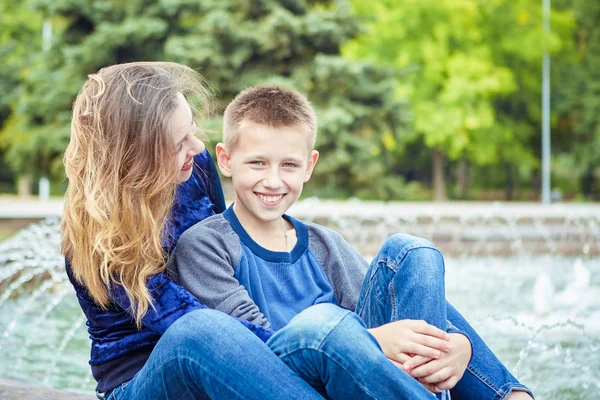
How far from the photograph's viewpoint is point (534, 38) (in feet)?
70.2

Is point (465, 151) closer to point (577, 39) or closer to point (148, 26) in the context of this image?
point (577, 39)

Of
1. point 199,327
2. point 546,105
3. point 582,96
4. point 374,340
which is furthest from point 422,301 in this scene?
point 582,96

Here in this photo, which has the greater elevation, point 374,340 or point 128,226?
point 128,226

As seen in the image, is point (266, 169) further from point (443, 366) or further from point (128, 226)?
point (443, 366)

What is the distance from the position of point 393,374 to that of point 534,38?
2107 cm

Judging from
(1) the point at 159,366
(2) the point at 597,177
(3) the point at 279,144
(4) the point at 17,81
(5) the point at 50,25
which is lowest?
(2) the point at 597,177

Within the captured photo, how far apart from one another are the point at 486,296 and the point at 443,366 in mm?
4639

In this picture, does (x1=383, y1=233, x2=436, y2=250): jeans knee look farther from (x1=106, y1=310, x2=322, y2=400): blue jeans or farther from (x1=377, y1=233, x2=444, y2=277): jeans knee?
(x1=106, y1=310, x2=322, y2=400): blue jeans

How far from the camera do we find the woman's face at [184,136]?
2.23 meters

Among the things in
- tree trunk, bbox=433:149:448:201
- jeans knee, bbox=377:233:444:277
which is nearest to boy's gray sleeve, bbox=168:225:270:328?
jeans knee, bbox=377:233:444:277

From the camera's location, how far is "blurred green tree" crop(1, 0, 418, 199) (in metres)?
14.9

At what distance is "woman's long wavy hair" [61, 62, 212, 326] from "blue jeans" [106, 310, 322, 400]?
18 cm

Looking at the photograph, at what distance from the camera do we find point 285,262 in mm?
2354

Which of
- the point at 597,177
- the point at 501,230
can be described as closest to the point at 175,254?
the point at 501,230
